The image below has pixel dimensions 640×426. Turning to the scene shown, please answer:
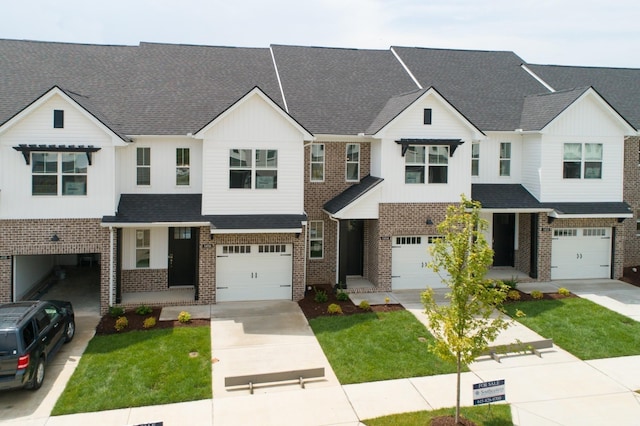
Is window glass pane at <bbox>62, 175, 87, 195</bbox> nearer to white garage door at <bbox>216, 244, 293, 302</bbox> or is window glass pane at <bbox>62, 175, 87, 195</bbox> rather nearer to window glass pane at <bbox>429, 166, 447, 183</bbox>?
white garage door at <bbox>216, 244, 293, 302</bbox>

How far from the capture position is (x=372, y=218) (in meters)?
21.8

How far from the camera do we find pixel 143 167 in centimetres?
2108

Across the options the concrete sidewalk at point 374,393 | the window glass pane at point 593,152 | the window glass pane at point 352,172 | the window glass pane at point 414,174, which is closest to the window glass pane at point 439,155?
the window glass pane at point 414,174

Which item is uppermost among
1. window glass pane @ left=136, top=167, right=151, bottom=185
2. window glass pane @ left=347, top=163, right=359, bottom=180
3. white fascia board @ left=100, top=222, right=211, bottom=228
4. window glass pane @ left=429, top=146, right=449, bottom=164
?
window glass pane @ left=429, top=146, right=449, bottom=164

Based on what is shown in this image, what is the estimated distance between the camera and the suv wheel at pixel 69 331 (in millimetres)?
16062

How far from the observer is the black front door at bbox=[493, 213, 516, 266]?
25.2 meters

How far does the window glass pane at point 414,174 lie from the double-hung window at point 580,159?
20.5 ft

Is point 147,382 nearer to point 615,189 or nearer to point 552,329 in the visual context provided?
point 552,329

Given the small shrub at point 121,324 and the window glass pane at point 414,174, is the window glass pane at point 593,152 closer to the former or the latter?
the window glass pane at point 414,174

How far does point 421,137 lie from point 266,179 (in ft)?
20.2

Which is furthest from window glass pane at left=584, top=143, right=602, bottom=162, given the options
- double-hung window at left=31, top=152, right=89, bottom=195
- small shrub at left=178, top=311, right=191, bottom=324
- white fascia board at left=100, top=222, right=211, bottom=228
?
double-hung window at left=31, top=152, right=89, bottom=195

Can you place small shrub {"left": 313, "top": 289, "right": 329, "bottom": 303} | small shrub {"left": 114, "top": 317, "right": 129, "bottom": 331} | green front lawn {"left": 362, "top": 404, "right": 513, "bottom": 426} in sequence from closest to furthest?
green front lawn {"left": 362, "top": 404, "right": 513, "bottom": 426} → small shrub {"left": 114, "top": 317, "right": 129, "bottom": 331} → small shrub {"left": 313, "top": 289, "right": 329, "bottom": 303}

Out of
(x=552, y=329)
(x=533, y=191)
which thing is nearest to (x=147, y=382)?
(x=552, y=329)

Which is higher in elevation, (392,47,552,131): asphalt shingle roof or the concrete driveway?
(392,47,552,131): asphalt shingle roof
